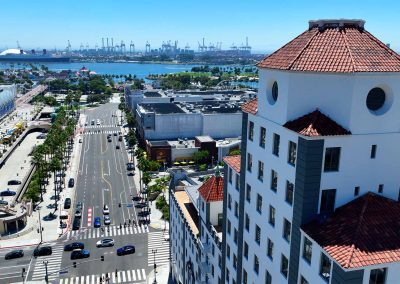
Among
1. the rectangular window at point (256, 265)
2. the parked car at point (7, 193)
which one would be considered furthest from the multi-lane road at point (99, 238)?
the rectangular window at point (256, 265)

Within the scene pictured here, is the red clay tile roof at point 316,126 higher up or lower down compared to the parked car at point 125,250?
higher up

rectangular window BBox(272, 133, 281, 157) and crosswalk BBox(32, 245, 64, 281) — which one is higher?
rectangular window BBox(272, 133, 281, 157)

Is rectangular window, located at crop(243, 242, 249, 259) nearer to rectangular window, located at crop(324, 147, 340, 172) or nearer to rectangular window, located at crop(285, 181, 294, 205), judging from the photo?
rectangular window, located at crop(285, 181, 294, 205)

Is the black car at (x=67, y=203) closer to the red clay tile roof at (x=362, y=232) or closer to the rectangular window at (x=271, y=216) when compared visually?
the rectangular window at (x=271, y=216)

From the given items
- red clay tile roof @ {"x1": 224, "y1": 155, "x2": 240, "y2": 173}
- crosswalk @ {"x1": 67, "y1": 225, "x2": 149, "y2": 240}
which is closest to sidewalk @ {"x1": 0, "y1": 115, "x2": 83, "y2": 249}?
crosswalk @ {"x1": 67, "y1": 225, "x2": 149, "y2": 240}

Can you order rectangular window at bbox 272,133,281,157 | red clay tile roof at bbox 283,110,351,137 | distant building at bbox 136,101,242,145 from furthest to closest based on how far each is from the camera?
distant building at bbox 136,101,242,145, rectangular window at bbox 272,133,281,157, red clay tile roof at bbox 283,110,351,137

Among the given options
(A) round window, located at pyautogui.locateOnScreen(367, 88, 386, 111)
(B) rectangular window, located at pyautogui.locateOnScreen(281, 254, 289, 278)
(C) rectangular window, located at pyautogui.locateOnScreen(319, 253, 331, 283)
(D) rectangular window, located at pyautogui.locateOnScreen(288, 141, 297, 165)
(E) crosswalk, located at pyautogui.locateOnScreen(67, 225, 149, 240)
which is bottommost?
(E) crosswalk, located at pyautogui.locateOnScreen(67, 225, 149, 240)
